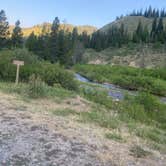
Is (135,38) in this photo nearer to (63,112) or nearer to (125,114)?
(125,114)

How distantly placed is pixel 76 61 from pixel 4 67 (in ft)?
182

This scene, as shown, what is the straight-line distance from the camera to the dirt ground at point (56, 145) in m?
4.71

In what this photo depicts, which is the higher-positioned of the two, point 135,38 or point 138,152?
point 135,38

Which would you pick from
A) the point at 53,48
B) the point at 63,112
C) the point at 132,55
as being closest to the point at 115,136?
the point at 63,112

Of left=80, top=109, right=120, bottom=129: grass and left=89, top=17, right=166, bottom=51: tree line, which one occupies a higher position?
left=89, top=17, right=166, bottom=51: tree line

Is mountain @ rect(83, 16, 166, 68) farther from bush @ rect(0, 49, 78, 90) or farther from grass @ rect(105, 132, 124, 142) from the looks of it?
grass @ rect(105, 132, 124, 142)

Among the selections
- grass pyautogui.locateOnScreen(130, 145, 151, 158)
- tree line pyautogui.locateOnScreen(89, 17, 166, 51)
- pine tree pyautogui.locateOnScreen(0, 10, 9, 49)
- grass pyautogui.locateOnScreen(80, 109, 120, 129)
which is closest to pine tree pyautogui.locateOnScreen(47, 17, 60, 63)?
pine tree pyautogui.locateOnScreen(0, 10, 9, 49)

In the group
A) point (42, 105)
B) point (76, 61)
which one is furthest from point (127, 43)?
point (42, 105)

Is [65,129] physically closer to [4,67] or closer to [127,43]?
[4,67]

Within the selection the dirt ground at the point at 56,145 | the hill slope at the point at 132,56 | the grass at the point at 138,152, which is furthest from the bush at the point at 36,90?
the hill slope at the point at 132,56

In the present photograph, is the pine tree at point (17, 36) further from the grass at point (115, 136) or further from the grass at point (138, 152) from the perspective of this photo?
the grass at point (138, 152)

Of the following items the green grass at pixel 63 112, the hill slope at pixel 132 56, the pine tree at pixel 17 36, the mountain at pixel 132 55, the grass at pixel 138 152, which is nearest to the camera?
the grass at pixel 138 152

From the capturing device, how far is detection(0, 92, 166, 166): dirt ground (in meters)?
4.71

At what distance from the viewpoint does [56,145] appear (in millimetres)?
5301
